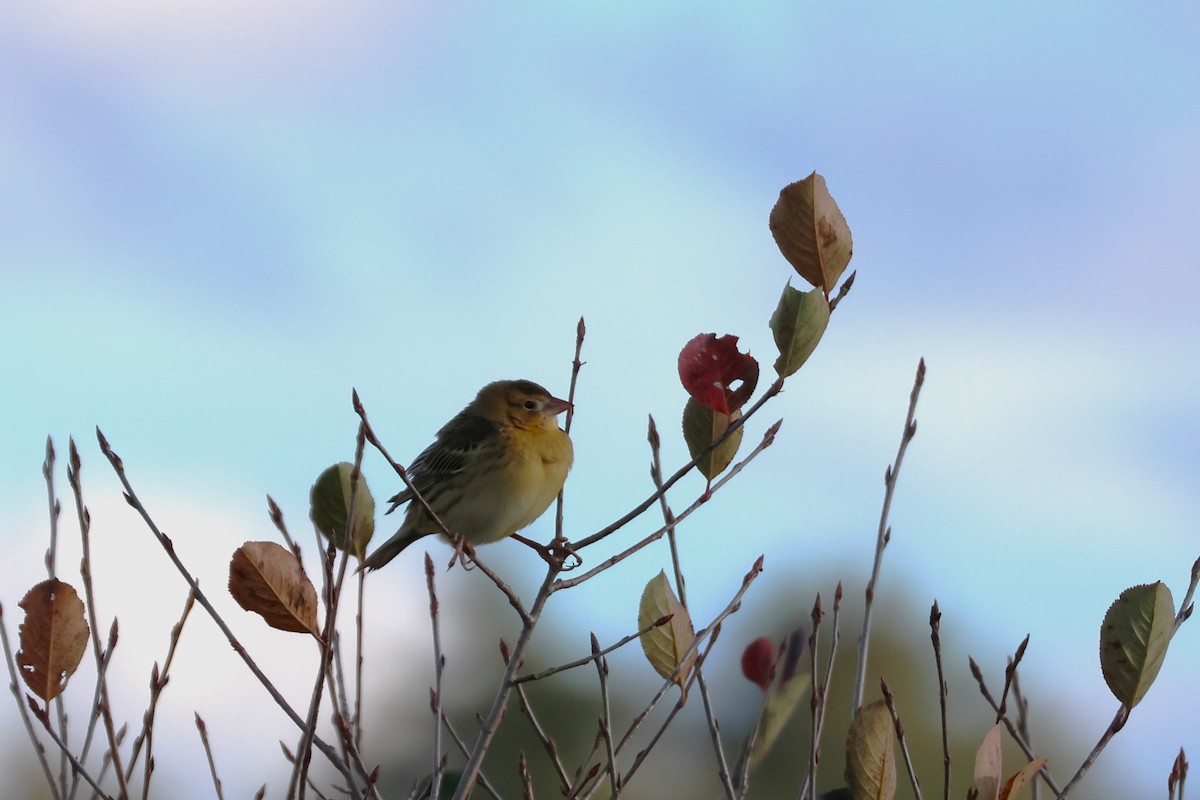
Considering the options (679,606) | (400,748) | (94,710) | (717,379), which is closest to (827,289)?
(717,379)

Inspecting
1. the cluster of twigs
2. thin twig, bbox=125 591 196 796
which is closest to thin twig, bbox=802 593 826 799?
the cluster of twigs

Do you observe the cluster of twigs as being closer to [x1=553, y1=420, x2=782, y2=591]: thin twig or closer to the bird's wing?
[x1=553, y1=420, x2=782, y2=591]: thin twig

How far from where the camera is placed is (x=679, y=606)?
10.7ft

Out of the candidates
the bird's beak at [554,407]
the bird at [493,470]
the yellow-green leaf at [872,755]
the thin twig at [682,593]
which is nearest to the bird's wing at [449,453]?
the bird at [493,470]

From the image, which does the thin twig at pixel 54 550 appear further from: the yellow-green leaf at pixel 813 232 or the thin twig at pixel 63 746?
the yellow-green leaf at pixel 813 232

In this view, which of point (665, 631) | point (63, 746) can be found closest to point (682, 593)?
point (665, 631)

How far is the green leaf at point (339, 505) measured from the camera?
323 centimetres

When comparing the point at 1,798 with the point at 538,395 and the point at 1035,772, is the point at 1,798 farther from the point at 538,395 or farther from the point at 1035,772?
the point at 1035,772

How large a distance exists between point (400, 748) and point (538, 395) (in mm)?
26032

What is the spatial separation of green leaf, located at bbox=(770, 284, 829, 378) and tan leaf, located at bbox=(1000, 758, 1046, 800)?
3.35 ft

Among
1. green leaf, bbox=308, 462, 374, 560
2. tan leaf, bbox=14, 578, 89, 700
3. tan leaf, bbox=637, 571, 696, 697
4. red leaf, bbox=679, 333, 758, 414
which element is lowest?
tan leaf, bbox=637, 571, 696, 697

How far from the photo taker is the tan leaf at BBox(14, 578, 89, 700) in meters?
3.11

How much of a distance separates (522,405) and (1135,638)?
11.3ft

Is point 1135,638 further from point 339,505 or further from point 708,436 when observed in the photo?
point 339,505
